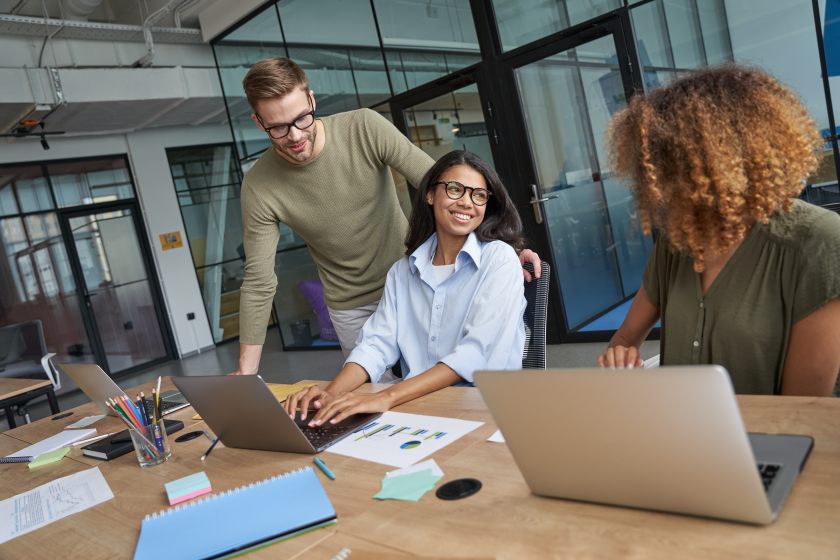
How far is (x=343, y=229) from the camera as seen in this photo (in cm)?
242

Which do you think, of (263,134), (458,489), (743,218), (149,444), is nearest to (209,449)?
(149,444)

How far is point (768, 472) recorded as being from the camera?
91 centimetres

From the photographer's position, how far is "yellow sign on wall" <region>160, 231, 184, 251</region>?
895 cm

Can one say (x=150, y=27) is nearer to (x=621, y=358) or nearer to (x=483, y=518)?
(x=621, y=358)

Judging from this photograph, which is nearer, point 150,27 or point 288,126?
point 288,126

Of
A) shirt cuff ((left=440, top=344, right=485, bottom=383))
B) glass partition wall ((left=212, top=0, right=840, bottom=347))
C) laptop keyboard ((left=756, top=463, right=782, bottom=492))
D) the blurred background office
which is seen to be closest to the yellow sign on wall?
the blurred background office

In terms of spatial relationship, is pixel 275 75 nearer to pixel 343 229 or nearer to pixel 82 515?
pixel 343 229

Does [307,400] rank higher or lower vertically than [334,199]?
lower

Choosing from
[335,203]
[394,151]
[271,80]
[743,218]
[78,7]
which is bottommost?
[743,218]

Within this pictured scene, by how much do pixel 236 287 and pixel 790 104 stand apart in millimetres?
9022

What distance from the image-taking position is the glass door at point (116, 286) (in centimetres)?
830

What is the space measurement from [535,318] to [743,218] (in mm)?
921

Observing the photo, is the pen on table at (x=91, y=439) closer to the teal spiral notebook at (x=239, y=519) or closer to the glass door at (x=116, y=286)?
the teal spiral notebook at (x=239, y=519)

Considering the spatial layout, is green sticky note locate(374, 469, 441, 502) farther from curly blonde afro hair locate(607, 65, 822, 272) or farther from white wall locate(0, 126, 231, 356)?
white wall locate(0, 126, 231, 356)
